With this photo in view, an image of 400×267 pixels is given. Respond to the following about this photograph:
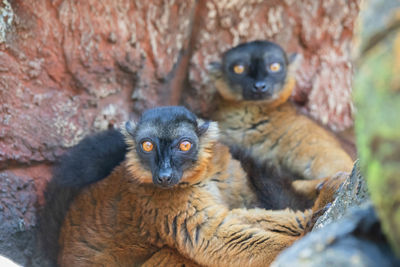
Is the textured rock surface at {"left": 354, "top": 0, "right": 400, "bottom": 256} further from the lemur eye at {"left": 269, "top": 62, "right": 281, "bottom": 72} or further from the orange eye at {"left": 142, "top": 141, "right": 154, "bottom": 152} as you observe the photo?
the lemur eye at {"left": 269, "top": 62, "right": 281, "bottom": 72}

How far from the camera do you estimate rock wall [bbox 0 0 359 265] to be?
4777mm

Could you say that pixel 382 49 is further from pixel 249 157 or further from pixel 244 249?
pixel 249 157

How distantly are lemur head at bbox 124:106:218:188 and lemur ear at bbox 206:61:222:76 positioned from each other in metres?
2.19

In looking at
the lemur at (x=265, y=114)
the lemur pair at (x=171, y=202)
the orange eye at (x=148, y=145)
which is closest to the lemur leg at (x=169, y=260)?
the lemur pair at (x=171, y=202)

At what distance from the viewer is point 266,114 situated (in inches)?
249

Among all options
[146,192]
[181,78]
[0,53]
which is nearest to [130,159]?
[146,192]

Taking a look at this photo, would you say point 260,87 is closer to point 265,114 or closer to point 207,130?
point 265,114

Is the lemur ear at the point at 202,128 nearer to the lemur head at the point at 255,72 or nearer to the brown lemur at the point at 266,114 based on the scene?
the brown lemur at the point at 266,114

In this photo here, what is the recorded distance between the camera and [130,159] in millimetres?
4383

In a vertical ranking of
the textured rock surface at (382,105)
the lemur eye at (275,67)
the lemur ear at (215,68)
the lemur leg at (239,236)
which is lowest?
the lemur leg at (239,236)

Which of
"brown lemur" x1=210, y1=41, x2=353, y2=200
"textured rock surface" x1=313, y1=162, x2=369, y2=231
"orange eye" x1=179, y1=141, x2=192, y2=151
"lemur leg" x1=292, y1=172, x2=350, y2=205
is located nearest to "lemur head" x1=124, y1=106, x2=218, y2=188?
"orange eye" x1=179, y1=141, x2=192, y2=151

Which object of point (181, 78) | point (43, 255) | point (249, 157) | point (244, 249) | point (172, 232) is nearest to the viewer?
point (244, 249)

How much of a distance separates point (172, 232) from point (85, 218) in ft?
3.11

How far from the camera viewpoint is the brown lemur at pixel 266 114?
5.91m
